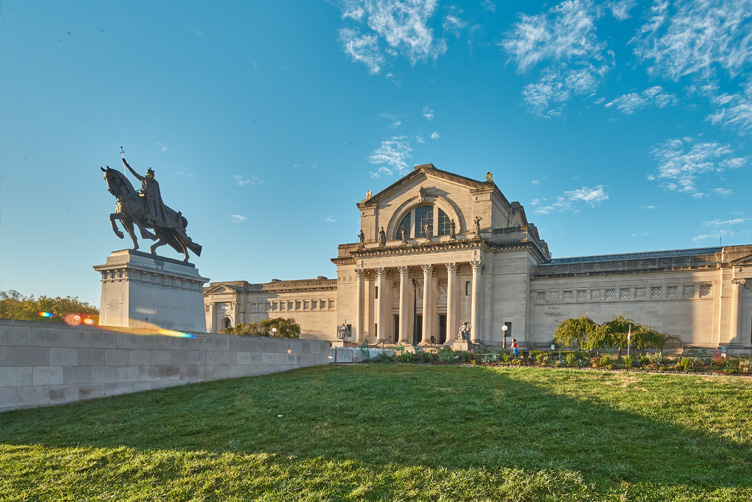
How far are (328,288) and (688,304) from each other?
120 ft

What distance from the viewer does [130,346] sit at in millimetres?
15648

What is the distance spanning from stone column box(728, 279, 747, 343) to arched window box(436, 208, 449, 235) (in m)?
24.3

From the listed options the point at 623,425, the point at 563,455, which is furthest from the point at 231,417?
the point at 623,425

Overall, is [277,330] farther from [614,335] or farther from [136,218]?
[614,335]

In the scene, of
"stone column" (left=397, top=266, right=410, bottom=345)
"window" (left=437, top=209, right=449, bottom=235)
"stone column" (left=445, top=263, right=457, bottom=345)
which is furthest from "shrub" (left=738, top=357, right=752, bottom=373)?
"window" (left=437, top=209, right=449, bottom=235)

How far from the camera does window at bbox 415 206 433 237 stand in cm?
5019

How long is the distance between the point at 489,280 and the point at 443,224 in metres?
7.58

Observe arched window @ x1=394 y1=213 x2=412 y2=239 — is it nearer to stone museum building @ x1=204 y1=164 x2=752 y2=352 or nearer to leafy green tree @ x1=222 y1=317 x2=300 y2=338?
stone museum building @ x1=204 y1=164 x2=752 y2=352

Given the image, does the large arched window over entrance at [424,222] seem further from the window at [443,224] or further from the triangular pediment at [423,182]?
the triangular pediment at [423,182]

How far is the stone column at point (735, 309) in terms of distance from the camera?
3778 centimetres

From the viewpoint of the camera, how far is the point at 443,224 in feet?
163

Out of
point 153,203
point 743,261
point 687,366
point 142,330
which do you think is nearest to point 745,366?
point 687,366

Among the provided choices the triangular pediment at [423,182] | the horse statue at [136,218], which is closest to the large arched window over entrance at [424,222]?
the triangular pediment at [423,182]

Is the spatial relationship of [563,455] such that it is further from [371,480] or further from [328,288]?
[328,288]
